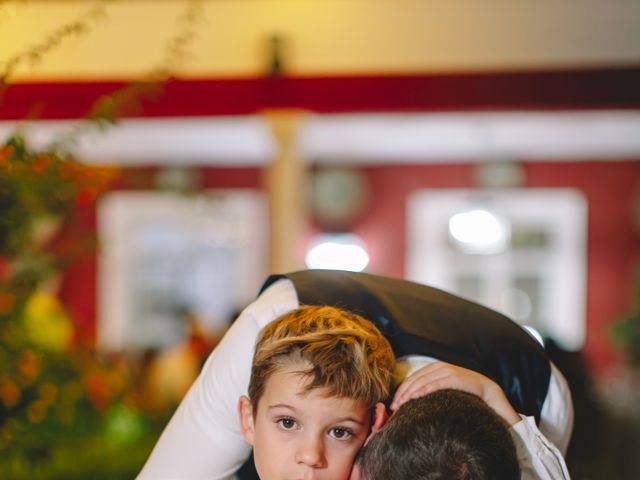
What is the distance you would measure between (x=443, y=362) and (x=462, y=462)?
0.25m

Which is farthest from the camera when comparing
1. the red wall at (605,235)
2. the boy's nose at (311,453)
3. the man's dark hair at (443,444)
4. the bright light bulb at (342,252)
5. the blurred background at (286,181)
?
the bright light bulb at (342,252)

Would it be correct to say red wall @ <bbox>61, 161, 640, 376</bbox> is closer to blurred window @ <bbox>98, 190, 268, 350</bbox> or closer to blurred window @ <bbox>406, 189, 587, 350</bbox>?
blurred window @ <bbox>406, 189, 587, 350</bbox>

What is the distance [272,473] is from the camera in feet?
3.94

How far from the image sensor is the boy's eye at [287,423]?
1.21 m

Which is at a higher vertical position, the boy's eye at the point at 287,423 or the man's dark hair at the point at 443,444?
the man's dark hair at the point at 443,444

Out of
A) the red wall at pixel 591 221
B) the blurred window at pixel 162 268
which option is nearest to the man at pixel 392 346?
the red wall at pixel 591 221

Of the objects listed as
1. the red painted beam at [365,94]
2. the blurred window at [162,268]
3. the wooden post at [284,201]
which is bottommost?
the blurred window at [162,268]

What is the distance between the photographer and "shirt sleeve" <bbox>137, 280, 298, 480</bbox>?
130cm

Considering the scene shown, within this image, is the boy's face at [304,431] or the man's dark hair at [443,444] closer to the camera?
the man's dark hair at [443,444]

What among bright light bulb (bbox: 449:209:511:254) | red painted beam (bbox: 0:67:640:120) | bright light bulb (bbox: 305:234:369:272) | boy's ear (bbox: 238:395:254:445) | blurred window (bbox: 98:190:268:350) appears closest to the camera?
boy's ear (bbox: 238:395:254:445)

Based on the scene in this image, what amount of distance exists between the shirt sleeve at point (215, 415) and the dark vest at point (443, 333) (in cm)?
8

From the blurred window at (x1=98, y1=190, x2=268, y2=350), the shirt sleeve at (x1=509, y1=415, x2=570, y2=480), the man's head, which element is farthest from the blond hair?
the blurred window at (x1=98, y1=190, x2=268, y2=350)

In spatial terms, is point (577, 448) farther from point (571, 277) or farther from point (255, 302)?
point (571, 277)

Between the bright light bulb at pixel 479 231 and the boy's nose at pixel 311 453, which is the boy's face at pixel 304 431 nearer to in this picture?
the boy's nose at pixel 311 453
